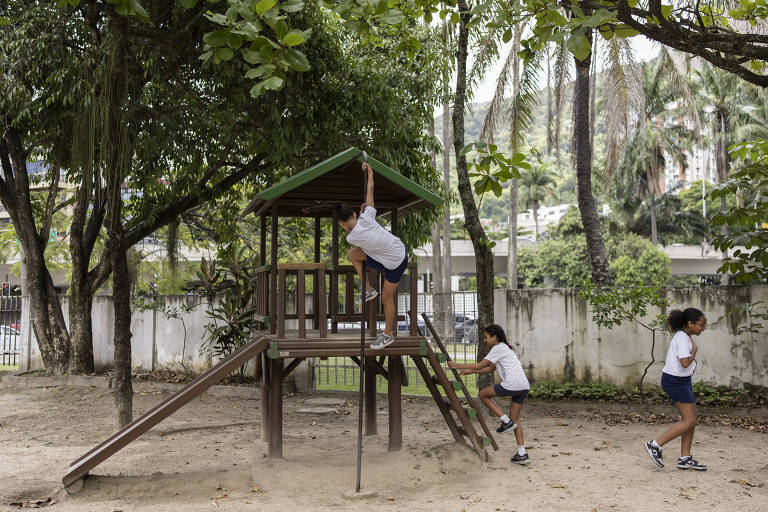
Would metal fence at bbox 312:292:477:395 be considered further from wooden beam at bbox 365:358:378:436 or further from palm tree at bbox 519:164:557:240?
palm tree at bbox 519:164:557:240

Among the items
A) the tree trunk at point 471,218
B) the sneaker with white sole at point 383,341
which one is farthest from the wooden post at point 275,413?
the tree trunk at point 471,218

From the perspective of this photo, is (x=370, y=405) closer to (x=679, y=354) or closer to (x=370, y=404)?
(x=370, y=404)

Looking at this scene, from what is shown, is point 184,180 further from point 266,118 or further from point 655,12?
point 655,12

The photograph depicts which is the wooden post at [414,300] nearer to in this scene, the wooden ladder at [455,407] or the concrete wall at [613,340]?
the wooden ladder at [455,407]

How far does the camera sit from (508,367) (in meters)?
7.06

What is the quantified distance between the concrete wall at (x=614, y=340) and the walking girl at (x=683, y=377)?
408 cm

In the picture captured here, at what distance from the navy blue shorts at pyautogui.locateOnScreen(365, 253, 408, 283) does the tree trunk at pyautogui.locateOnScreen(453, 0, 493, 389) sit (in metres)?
3.44

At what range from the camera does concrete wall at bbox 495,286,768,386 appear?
1027 cm

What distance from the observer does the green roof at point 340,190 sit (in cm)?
703

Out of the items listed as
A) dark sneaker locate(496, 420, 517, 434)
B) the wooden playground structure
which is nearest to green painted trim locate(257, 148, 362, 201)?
the wooden playground structure

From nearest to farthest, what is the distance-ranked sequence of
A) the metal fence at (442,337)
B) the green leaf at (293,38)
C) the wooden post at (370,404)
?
the green leaf at (293,38) < the wooden post at (370,404) < the metal fence at (442,337)

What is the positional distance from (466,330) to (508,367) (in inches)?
236

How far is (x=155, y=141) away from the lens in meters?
10.4

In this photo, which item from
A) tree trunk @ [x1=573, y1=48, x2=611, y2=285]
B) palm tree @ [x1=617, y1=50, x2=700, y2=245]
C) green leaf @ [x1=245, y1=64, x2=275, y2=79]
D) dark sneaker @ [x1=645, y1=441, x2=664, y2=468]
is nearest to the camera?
green leaf @ [x1=245, y1=64, x2=275, y2=79]
